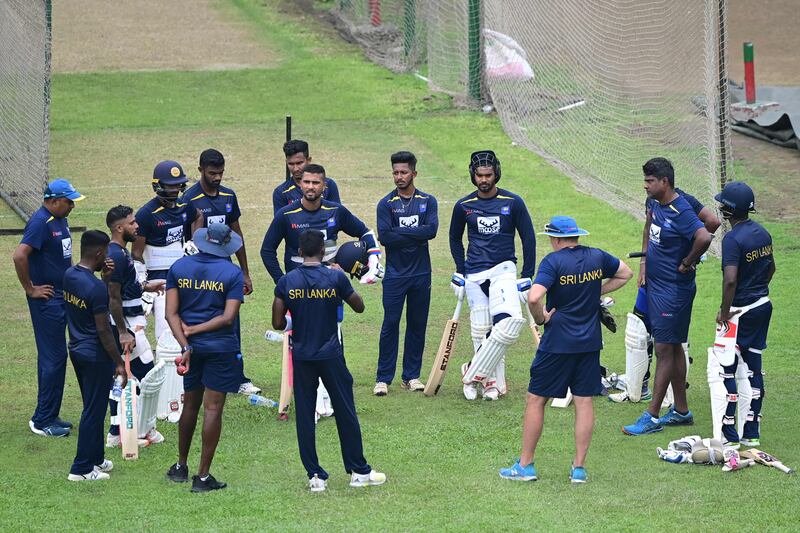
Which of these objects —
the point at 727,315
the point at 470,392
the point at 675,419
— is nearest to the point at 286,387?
the point at 470,392

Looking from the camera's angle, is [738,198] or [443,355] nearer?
[738,198]

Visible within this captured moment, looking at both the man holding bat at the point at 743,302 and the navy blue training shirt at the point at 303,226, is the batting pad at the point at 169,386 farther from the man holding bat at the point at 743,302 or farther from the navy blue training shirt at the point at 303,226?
the man holding bat at the point at 743,302

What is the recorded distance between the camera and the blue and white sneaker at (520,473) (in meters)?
9.53

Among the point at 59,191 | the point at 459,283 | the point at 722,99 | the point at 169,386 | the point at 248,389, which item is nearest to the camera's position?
the point at 59,191

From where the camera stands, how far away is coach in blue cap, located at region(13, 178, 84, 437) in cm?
1080

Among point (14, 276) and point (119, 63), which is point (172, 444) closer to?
point (14, 276)

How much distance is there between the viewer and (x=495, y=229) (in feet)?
38.9

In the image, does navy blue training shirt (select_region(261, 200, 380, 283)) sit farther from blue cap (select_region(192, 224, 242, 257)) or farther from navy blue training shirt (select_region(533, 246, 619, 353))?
navy blue training shirt (select_region(533, 246, 619, 353))

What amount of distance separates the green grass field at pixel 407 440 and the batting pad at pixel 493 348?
298 millimetres

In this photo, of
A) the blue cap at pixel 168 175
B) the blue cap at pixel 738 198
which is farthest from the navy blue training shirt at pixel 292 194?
the blue cap at pixel 738 198

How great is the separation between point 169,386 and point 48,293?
1373mm

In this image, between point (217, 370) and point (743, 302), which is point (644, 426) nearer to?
point (743, 302)

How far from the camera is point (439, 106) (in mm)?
26141

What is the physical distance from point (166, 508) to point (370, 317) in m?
6.27
